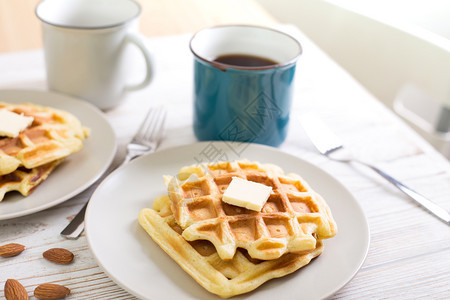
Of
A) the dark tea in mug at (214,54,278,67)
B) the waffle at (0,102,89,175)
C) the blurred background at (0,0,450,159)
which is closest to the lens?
the waffle at (0,102,89,175)

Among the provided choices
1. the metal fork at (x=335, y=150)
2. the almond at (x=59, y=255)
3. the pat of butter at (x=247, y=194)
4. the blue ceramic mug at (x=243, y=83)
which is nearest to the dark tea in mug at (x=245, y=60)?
the blue ceramic mug at (x=243, y=83)

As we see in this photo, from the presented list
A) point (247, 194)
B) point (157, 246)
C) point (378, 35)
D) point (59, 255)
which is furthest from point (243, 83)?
point (378, 35)

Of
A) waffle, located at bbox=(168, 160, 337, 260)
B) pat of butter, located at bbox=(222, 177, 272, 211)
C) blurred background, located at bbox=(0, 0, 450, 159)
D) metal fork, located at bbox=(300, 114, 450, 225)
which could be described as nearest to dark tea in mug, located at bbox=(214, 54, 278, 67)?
metal fork, located at bbox=(300, 114, 450, 225)

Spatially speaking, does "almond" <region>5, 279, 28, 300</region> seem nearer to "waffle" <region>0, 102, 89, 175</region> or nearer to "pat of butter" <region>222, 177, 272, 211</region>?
"waffle" <region>0, 102, 89, 175</region>

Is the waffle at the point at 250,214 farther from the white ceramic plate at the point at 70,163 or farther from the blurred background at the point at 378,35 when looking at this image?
the blurred background at the point at 378,35

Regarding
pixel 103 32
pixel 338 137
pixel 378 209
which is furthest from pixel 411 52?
pixel 103 32

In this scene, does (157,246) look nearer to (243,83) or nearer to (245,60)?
(243,83)

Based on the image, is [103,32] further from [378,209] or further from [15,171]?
[378,209]
